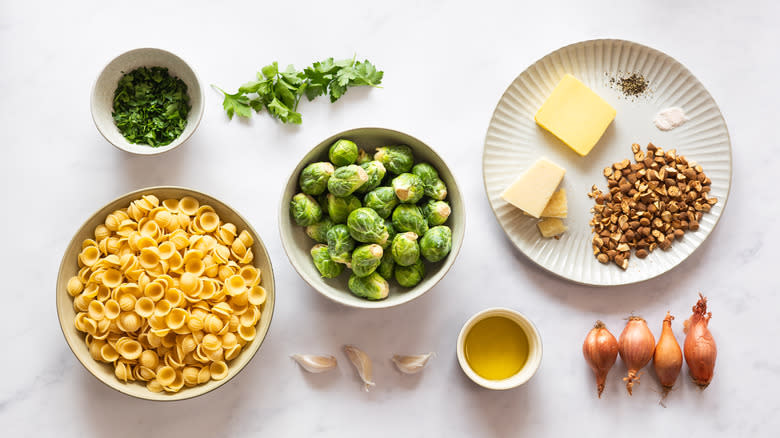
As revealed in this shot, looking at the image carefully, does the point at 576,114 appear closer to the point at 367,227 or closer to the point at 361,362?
the point at 367,227

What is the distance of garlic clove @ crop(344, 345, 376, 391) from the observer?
5.97ft

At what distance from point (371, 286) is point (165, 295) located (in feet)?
1.88

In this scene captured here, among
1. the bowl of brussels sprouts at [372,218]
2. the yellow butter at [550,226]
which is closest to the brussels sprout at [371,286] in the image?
the bowl of brussels sprouts at [372,218]

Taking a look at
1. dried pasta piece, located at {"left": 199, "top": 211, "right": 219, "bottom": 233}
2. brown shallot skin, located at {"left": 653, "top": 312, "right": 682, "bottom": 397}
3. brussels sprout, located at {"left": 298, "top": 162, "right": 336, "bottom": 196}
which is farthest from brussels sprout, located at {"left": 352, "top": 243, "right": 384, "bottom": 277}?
brown shallot skin, located at {"left": 653, "top": 312, "right": 682, "bottom": 397}

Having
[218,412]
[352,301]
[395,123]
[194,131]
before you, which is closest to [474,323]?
[352,301]

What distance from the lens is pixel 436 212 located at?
1.62 m

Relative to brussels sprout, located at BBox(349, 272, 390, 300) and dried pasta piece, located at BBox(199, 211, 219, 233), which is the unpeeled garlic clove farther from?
dried pasta piece, located at BBox(199, 211, 219, 233)

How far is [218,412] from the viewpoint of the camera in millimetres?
1836

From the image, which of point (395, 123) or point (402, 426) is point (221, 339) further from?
point (395, 123)

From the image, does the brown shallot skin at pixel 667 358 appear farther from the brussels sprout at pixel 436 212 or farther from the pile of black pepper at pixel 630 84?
the brussels sprout at pixel 436 212

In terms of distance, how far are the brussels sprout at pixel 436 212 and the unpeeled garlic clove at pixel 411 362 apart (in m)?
0.46

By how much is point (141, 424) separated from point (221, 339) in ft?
→ 1.60

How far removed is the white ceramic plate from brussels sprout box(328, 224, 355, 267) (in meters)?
0.51

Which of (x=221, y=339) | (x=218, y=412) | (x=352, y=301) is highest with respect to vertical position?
(x=352, y=301)
